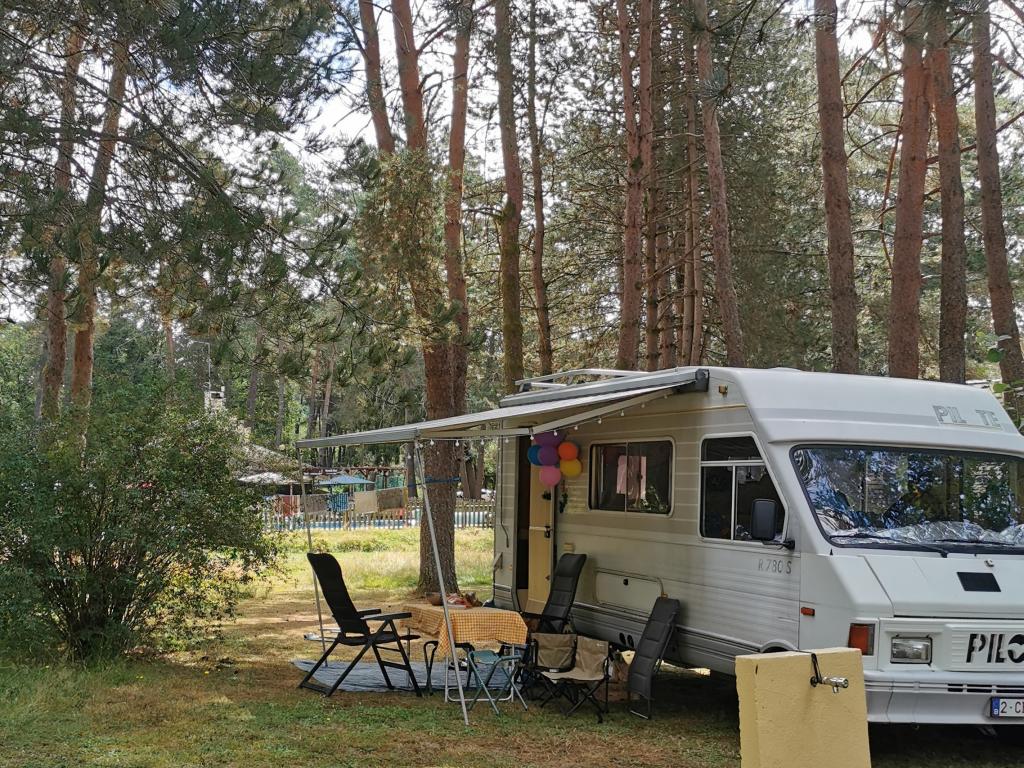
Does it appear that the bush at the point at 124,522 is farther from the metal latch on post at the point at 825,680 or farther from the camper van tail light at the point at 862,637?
the metal latch on post at the point at 825,680

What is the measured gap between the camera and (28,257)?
923 centimetres

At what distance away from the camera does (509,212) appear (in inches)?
594

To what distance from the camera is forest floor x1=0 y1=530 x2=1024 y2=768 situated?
21.3 feet

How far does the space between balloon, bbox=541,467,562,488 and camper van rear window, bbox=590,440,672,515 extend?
49cm

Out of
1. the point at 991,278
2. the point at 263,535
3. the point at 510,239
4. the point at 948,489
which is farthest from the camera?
the point at 510,239

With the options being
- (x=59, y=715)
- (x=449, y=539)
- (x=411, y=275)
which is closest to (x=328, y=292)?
(x=411, y=275)

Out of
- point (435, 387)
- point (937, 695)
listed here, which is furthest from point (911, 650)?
point (435, 387)

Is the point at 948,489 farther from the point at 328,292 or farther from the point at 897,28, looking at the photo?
the point at 328,292

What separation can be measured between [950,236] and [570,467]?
22.0 ft

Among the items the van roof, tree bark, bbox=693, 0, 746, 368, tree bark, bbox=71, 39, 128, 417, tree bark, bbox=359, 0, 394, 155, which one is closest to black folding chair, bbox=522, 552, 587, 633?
the van roof

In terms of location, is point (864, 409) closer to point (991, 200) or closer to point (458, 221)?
point (991, 200)

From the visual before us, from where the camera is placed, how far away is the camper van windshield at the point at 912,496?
6.81m

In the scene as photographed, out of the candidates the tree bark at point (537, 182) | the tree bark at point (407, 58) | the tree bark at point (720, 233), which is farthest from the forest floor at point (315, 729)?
the tree bark at point (537, 182)

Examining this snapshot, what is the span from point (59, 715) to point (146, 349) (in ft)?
152
